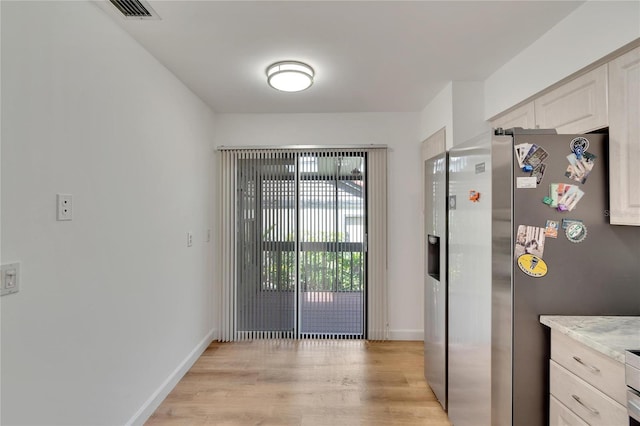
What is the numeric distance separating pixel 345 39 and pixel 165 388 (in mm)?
2869

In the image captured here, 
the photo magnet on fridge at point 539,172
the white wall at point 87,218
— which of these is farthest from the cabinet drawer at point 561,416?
the white wall at point 87,218

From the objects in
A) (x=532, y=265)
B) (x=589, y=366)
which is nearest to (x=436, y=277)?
(x=532, y=265)

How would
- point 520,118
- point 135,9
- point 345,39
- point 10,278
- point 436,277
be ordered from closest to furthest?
point 10,278, point 135,9, point 345,39, point 520,118, point 436,277

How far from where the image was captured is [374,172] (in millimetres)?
3438

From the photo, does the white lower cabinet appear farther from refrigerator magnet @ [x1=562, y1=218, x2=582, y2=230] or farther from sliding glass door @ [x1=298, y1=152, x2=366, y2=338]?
sliding glass door @ [x1=298, y1=152, x2=366, y2=338]

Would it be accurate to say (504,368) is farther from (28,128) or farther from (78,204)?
(28,128)

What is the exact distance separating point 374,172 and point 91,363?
2.85 metres

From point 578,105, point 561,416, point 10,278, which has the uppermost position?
point 578,105

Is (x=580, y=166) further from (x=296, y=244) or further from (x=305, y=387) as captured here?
(x=296, y=244)

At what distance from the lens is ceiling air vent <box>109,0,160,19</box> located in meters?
1.64

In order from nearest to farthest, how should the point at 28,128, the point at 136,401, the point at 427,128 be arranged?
the point at 28,128
the point at 136,401
the point at 427,128

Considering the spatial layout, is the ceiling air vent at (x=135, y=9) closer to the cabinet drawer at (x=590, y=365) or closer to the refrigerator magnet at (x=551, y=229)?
the refrigerator magnet at (x=551, y=229)

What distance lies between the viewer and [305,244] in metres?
3.49

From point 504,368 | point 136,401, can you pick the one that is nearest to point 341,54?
point 504,368
